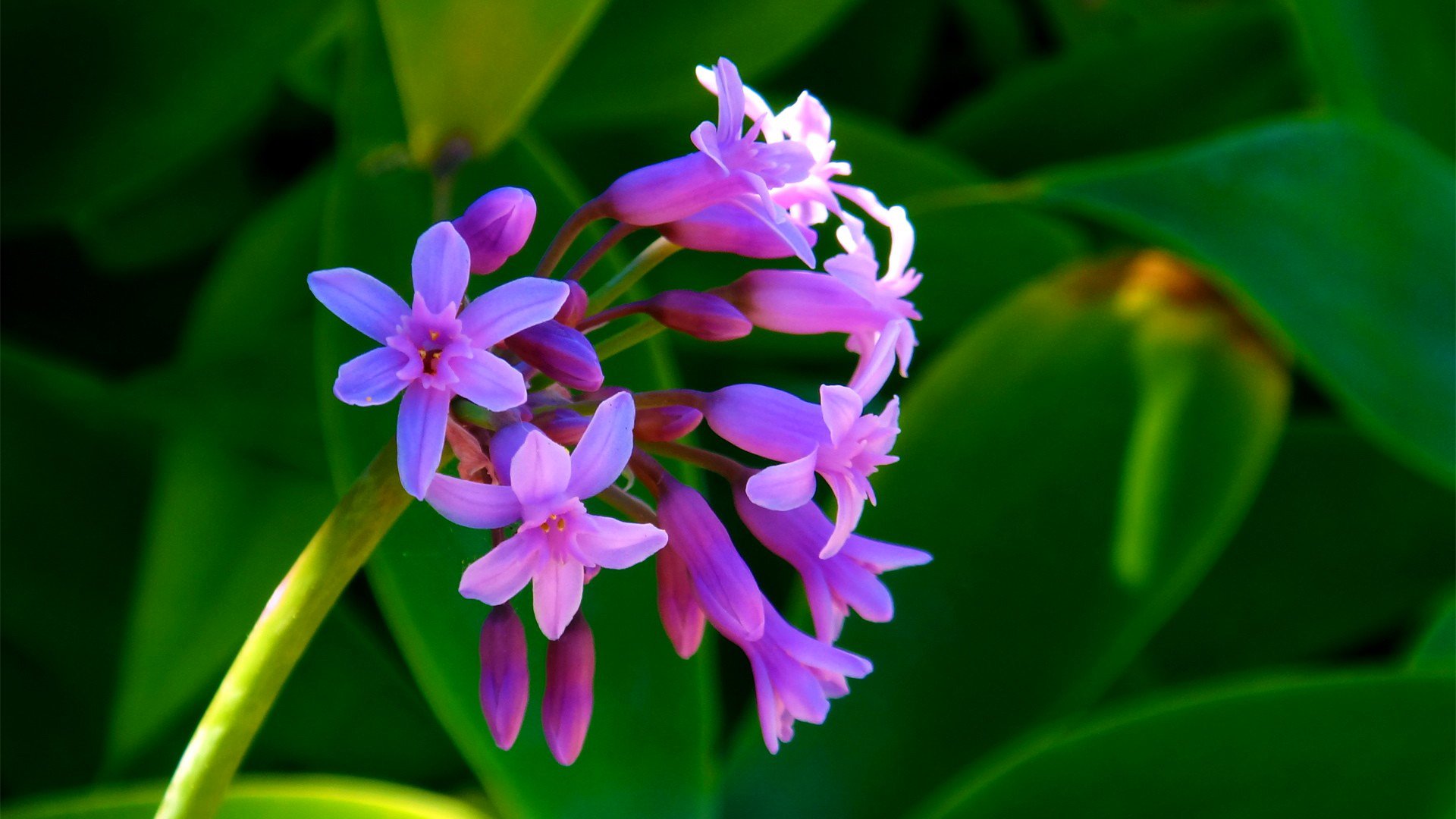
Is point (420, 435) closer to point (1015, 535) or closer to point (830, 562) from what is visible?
point (830, 562)

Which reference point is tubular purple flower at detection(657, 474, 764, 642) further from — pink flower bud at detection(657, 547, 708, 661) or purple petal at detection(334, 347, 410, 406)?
purple petal at detection(334, 347, 410, 406)

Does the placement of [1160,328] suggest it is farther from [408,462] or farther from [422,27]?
[408,462]

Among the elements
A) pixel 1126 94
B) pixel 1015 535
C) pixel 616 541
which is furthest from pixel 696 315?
pixel 1126 94

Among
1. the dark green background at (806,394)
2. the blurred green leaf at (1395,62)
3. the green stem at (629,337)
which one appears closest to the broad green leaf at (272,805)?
the dark green background at (806,394)

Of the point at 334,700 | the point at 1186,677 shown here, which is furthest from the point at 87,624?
the point at 1186,677

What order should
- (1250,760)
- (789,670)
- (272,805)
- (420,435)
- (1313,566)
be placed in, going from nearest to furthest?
(420,435)
(789,670)
(272,805)
(1250,760)
(1313,566)

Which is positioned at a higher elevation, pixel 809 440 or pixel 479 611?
pixel 809 440

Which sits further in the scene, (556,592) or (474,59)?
(474,59)
